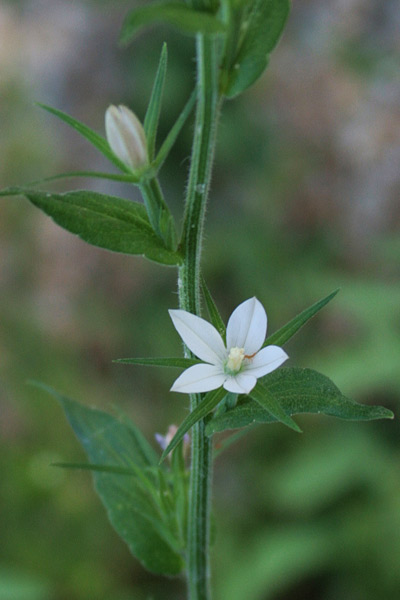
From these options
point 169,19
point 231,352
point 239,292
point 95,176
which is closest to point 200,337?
point 231,352

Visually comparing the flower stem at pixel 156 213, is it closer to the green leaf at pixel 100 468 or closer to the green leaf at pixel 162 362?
the green leaf at pixel 162 362

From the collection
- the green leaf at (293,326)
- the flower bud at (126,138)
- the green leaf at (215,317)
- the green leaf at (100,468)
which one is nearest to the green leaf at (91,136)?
the flower bud at (126,138)

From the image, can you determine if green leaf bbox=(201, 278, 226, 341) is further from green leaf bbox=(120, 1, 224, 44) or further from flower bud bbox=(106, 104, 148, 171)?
green leaf bbox=(120, 1, 224, 44)

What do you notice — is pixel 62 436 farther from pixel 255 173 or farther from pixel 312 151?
pixel 312 151

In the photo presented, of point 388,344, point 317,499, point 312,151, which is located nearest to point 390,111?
point 312,151

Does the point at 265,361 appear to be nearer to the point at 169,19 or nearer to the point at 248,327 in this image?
the point at 248,327

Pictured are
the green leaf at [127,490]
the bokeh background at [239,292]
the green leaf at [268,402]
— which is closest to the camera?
the green leaf at [268,402]
